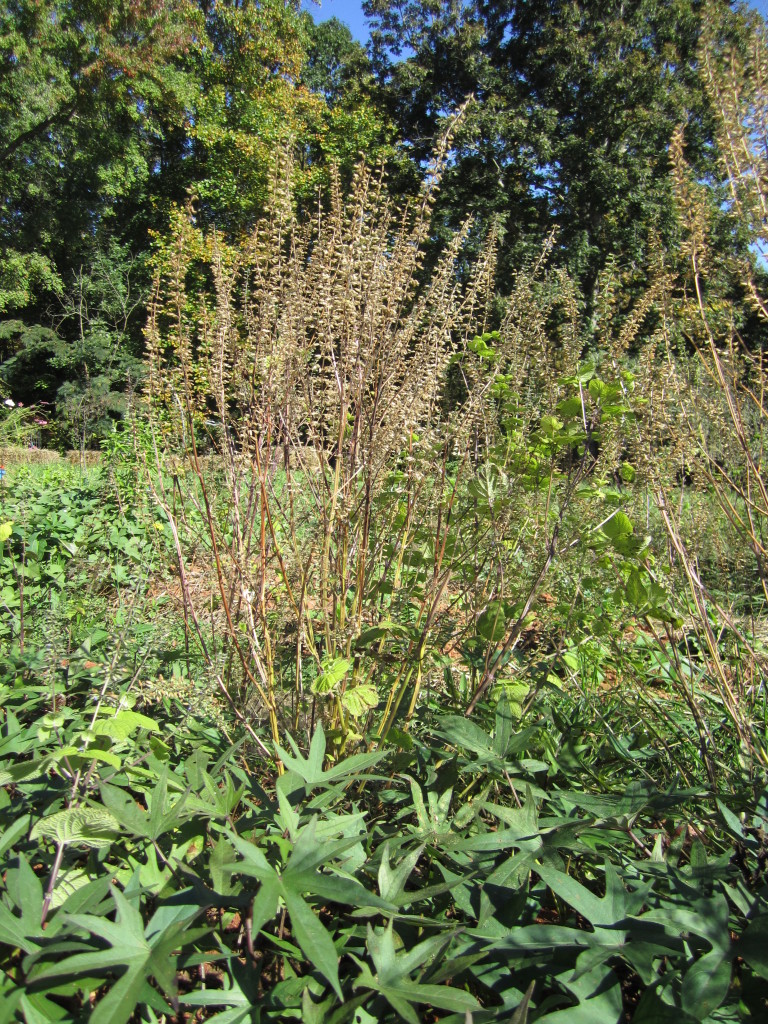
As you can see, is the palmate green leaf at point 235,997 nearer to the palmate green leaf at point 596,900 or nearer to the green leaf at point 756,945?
the palmate green leaf at point 596,900

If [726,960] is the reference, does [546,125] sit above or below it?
above

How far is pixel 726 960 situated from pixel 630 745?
106 cm

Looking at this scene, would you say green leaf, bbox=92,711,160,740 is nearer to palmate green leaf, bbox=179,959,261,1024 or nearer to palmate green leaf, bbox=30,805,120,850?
palmate green leaf, bbox=30,805,120,850

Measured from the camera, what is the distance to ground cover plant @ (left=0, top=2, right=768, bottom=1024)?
1.07m

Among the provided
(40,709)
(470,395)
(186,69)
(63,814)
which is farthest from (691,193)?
(186,69)

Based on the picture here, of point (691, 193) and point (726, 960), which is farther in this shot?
point (691, 193)

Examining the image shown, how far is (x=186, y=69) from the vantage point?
17375 mm

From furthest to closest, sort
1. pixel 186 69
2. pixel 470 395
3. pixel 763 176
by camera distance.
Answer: pixel 186 69
pixel 470 395
pixel 763 176

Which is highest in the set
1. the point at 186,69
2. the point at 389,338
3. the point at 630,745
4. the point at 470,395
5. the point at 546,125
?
the point at 186,69

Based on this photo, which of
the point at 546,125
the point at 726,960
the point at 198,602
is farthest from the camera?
the point at 546,125

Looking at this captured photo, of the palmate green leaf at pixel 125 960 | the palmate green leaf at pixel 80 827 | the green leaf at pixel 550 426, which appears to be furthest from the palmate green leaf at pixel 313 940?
the green leaf at pixel 550 426

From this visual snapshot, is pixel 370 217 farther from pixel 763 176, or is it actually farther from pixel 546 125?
pixel 546 125

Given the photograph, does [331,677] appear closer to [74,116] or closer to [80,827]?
[80,827]

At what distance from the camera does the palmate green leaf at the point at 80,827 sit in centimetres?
120
